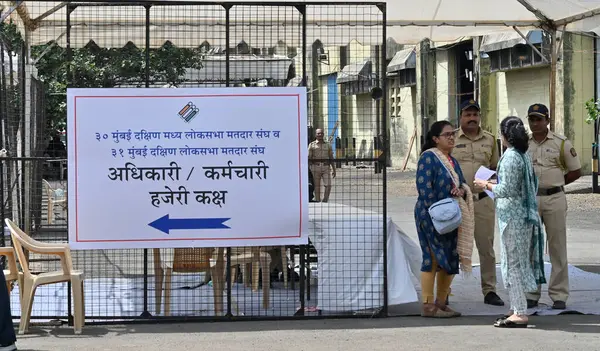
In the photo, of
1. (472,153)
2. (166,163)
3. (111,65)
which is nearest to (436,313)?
(472,153)

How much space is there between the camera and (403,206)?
858 inches

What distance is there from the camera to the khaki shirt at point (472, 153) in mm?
9258

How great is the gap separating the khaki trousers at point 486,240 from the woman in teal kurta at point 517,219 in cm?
128

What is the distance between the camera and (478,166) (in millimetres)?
9234

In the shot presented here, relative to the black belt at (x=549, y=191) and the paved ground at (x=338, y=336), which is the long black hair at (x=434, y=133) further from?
the paved ground at (x=338, y=336)

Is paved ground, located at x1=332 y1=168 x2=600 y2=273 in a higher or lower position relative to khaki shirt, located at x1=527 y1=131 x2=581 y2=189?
lower

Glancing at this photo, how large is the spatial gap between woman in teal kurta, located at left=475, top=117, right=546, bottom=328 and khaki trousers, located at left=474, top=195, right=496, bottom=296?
1278 mm

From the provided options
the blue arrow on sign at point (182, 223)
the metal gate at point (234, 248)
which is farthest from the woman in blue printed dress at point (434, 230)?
the blue arrow on sign at point (182, 223)

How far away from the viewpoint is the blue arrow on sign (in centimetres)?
814

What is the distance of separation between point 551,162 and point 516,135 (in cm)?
128

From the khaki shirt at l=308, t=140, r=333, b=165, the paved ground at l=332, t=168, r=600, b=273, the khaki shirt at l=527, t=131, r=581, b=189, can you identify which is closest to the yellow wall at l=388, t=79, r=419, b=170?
the paved ground at l=332, t=168, r=600, b=273

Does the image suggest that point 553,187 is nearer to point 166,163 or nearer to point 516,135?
point 516,135

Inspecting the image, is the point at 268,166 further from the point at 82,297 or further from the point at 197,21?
the point at 197,21

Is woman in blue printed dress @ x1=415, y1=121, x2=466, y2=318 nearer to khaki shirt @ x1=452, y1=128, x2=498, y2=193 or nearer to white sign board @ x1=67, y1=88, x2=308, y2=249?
khaki shirt @ x1=452, y1=128, x2=498, y2=193
